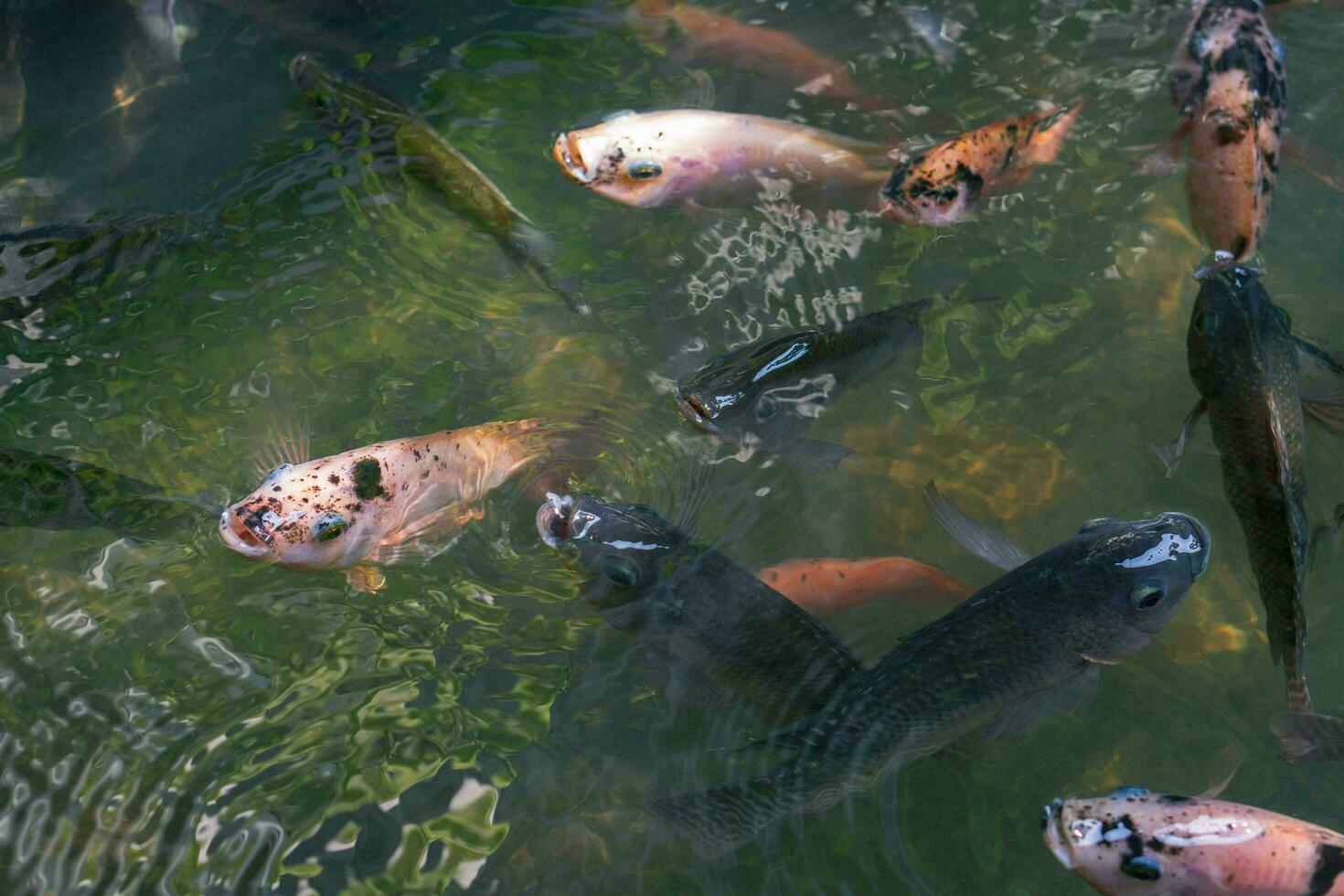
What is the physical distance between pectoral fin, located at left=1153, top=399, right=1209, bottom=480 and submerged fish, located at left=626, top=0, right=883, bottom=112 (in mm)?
2157

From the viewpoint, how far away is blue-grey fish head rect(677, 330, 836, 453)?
3645 mm

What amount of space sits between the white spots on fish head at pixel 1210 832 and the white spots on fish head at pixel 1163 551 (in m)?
0.75

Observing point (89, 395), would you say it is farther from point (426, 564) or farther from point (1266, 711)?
point (1266, 711)

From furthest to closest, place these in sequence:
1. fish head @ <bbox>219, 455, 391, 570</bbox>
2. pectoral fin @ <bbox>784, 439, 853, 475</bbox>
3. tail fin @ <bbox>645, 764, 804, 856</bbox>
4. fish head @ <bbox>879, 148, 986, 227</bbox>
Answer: fish head @ <bbox>879, 148, 986, 227</bbox> → pectoral fin @ <bbox>784, 439, 853, 475</bbox> → fish head @ <bbox>219, 455, 391, 570</bbox> → tail fin @ <bbox>645, 764, 804, 856</bbox>

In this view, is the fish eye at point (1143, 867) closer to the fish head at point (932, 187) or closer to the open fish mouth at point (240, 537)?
the fish head at point (932, 187)

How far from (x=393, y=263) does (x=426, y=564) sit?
157 cm

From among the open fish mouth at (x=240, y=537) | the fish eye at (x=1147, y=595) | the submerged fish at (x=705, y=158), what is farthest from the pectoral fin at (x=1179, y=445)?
the open fish mouth at (x=240, y=537)

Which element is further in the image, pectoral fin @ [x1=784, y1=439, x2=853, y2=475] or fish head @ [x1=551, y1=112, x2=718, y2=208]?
fish head @ [x1=551, y1=112, x2=718, y2=208]

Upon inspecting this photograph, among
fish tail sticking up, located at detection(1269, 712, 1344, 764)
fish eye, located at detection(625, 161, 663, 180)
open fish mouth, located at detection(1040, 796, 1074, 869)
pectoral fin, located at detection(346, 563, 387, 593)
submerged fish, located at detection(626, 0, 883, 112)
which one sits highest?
submerged fish, located at detection(626, 0, 883, 112)

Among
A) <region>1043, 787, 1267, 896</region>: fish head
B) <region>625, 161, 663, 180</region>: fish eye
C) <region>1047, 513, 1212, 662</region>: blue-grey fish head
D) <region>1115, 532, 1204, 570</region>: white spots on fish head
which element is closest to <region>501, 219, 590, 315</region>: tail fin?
<region>625, 161, 663, 180</region>: fish eye

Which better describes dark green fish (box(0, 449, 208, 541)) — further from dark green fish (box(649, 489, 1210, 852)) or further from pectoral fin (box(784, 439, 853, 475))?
pectoral fin (box(784, 439, 853, 475))

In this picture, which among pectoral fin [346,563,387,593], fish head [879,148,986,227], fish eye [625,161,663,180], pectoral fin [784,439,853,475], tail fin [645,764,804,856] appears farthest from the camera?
fish eye [625,161,663,180]

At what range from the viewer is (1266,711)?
335 centimetres

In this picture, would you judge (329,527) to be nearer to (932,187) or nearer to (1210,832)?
(932,187)
